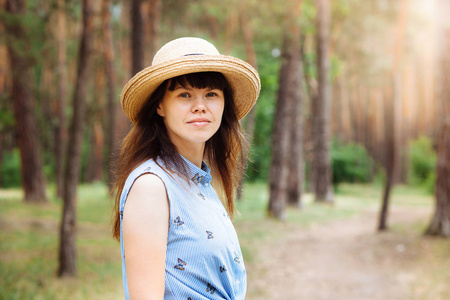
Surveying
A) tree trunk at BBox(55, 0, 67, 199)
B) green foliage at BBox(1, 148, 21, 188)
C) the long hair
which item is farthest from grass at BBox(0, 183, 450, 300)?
green foliage at BBox(1, 148, 21, 188)

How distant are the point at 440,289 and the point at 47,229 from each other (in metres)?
8.87

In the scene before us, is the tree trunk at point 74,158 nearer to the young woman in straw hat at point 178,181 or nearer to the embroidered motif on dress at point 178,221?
the young woman in straw hat at point 178,181

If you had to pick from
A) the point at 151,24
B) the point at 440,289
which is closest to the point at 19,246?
the point at 440,289

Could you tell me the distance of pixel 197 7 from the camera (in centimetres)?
1730

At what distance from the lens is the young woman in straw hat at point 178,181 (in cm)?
161

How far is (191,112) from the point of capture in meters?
1.93

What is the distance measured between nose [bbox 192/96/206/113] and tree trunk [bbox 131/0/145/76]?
7.73m

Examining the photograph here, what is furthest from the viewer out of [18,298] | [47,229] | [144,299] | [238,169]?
[47,229]

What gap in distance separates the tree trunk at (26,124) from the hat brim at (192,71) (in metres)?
11.6

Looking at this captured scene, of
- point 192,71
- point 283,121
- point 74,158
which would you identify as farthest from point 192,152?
point 283,121

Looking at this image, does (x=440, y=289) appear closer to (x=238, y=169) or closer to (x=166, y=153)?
(x=238, y=169)

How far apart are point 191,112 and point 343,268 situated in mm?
7761

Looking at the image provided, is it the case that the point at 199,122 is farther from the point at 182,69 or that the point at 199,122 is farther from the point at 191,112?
the point at 182,69

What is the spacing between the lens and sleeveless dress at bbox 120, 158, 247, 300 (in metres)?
1.70
